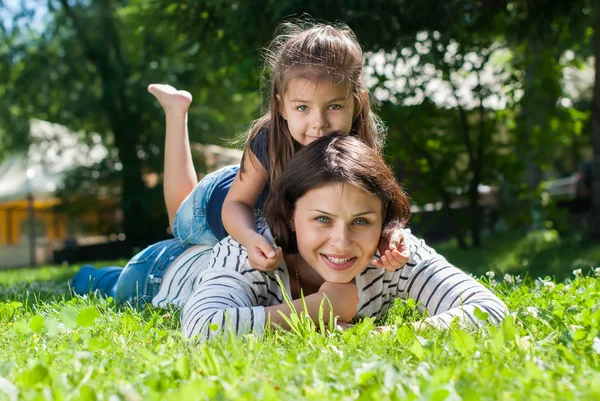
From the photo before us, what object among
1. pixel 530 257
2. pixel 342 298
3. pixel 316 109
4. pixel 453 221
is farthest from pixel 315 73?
pixel 453 221

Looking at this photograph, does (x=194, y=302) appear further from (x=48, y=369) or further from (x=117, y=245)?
(x=117, y=245)

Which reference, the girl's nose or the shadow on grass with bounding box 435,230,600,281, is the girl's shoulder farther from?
the shadow on grass with bounding box 435,230,600,281

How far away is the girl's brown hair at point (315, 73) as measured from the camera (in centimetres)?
336

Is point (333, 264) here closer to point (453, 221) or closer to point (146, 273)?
point (146, 273)

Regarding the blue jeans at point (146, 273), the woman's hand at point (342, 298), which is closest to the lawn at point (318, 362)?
the woman's hand at point (342, 298)

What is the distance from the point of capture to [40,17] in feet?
60.6

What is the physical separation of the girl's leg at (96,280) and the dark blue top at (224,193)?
2.68ft

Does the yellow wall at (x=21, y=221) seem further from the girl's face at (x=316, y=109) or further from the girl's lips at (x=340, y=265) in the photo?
the girl's lips at (x=340, y=265)

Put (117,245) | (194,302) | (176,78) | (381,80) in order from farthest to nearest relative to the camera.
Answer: (176,78), (117,245), (381,80), (194,302)

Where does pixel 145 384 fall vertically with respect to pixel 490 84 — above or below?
below

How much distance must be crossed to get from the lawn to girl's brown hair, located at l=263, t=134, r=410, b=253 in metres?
0.61

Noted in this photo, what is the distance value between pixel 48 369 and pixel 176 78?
1683 cm

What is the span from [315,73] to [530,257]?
18.4ft

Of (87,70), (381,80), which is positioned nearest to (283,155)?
(381,80)
